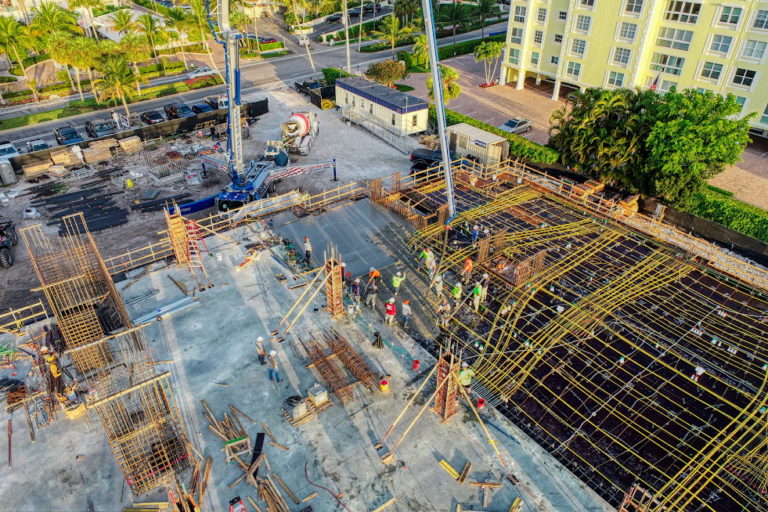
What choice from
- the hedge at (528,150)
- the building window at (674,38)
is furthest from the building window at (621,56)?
the hedge at (528,150)

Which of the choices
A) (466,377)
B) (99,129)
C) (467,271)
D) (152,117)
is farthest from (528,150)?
(99,129)

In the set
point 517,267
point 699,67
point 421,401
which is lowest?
point 421,401

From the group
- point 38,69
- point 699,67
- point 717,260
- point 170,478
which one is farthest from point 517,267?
point 38,69

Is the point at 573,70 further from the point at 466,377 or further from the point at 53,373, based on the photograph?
the point at 53,373

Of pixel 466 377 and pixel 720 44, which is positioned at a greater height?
pixel 720 44

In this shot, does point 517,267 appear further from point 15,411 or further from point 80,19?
point 80,19

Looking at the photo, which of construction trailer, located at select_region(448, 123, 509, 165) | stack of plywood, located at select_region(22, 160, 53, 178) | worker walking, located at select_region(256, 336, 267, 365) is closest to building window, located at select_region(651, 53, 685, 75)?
construction trailer, located at select_region(448, 123, 509, 165)

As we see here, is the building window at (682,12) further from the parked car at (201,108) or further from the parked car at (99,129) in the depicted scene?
the parked car at (99,129)
